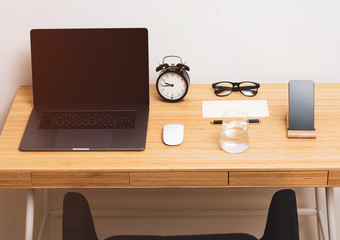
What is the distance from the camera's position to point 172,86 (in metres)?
1.72

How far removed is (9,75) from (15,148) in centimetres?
52

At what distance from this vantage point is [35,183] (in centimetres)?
144

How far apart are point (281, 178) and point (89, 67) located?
30.2 inches

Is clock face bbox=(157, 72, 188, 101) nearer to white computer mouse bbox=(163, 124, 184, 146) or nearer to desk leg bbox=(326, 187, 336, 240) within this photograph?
white computer mouse bbox=(163, 124, 184, 146)

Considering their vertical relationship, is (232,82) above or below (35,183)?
above

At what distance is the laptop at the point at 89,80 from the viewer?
1.63m

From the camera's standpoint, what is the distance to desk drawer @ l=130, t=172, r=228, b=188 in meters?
1.43

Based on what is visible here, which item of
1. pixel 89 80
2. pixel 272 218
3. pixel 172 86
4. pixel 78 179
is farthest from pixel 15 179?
pixel 272 218

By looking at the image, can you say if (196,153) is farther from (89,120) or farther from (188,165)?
(89,120)

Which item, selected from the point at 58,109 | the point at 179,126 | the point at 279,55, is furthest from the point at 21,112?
the point at 279,55

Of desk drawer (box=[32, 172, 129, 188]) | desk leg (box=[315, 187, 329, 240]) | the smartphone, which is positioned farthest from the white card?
desk leg (box=[315, 187, 329, 240])

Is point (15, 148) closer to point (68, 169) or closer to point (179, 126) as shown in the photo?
point (68, 169)

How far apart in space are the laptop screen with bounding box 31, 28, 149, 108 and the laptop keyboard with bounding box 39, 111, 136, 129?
0.20ft

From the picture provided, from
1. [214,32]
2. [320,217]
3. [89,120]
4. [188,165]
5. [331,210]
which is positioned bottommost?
[320,217]
